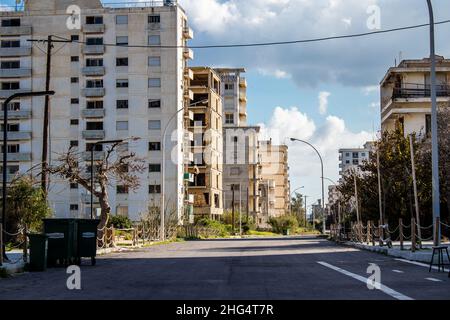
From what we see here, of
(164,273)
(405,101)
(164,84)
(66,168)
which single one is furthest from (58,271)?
(164,84)

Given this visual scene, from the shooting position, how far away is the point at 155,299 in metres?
13.4

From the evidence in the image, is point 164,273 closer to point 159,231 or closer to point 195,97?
point 159,231

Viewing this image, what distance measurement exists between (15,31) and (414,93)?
4394 centimetres

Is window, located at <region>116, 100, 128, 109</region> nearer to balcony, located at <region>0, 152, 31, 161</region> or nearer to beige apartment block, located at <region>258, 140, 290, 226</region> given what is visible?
balcony, located at <region>0, 152, 31, 161</region>

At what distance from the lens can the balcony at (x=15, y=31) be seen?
87562mm

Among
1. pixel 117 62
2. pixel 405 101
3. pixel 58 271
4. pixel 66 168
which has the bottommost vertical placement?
pixel 58 271

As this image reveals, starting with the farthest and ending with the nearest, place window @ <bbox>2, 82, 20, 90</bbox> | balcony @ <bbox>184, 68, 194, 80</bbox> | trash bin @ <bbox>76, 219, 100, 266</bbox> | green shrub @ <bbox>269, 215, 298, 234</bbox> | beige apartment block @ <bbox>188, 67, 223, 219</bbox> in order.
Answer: green shrub @ <bbox>269, 215, 298, 234</bbox>, beige apartment block @ <bbox>188, 67, 223, 219</bbox>, balcony @ <bbox>184, 68, 194, 80</bbox>, window @ <bbox>2, 82, 20, 90</bbox>, trash bin @ <bbox>76, 219, 100, 266</bbox>

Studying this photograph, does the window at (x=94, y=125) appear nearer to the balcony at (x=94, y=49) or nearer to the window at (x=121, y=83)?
the window at (x=121, y=83)

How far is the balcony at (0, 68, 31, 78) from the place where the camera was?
288ft

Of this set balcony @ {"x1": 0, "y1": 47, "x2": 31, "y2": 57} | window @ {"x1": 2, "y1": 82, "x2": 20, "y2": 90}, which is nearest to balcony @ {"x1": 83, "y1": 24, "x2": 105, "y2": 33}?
balcony @ {"x1": 0, "y1": 47, "x2": 31, "y2": 57}

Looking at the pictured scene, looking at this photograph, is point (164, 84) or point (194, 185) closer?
point (164, 84)

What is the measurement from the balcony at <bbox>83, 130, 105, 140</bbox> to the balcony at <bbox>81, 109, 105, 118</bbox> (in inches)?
66.1

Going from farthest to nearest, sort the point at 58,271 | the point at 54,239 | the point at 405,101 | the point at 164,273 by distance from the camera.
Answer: the point at 405,101
the point at 54,239
the point at 58,271
the point at 164,273
